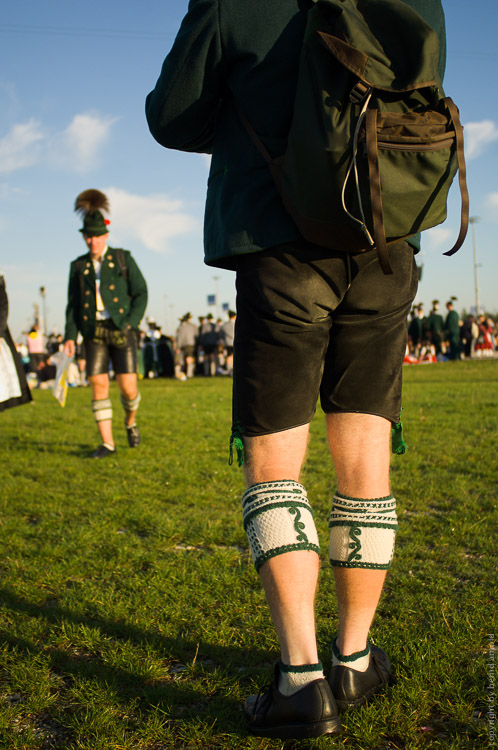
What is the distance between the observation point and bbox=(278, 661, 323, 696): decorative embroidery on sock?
5.30 feet

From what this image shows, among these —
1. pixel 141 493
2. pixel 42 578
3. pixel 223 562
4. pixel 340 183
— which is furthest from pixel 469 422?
pixel 340 183

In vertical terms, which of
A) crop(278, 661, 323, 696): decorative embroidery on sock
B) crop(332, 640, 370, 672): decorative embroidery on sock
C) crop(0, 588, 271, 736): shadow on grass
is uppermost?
crop(278, 661, 323, 696): decorative embroidery on sock

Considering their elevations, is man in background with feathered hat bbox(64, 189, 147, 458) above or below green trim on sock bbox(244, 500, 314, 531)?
above

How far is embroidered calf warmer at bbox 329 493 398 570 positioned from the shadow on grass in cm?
59

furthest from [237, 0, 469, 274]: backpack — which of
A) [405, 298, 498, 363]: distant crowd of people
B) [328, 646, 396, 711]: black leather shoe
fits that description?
[405, 298, 498, 363]: distant crowd of people

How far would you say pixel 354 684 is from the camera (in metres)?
1.85

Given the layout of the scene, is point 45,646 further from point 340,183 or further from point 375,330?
point 340,183

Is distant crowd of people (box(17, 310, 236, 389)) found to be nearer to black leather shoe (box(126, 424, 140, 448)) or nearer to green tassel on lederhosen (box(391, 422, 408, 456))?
black leather shoe (box(126, 424, 140, 448))

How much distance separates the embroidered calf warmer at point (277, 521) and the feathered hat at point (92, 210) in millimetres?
5524

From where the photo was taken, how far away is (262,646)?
2338 mm

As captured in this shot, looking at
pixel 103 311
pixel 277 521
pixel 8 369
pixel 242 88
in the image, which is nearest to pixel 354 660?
pixel 277 521

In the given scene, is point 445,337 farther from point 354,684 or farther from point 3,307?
point 354,684

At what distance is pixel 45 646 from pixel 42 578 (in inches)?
29.3

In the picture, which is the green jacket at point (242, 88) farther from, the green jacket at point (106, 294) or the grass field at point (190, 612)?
the green jacket at point (106, 294)
